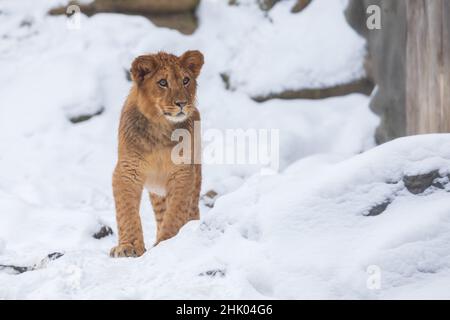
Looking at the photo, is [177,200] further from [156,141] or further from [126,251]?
[126,251]

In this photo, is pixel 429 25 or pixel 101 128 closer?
pixel 429 25

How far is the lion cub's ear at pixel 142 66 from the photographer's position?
22.2 feet

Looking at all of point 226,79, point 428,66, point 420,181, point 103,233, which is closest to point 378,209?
point 420,181

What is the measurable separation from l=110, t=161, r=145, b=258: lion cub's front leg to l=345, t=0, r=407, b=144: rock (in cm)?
428

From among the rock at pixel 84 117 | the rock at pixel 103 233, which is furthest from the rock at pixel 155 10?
the rock at pixel 103 233

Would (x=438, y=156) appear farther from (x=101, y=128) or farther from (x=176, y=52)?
(x=176, y=52)

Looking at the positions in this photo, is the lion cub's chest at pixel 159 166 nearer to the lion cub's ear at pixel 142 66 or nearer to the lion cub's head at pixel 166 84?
the lion cub's head at pixel 166 84

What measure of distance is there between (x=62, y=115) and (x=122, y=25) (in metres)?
2.03

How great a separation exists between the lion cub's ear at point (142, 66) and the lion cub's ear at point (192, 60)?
0.23 metres

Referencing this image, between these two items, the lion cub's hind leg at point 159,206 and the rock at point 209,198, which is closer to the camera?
the lion cub's hind leg at point 159,206

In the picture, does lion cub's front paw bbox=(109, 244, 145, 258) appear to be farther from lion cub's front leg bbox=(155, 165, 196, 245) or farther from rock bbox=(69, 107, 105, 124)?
rock bbox=(69, 107, 105, 124)

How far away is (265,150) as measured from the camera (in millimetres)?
11539

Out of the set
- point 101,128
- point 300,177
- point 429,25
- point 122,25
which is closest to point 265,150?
point 101,128

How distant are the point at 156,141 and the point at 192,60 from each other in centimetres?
67
